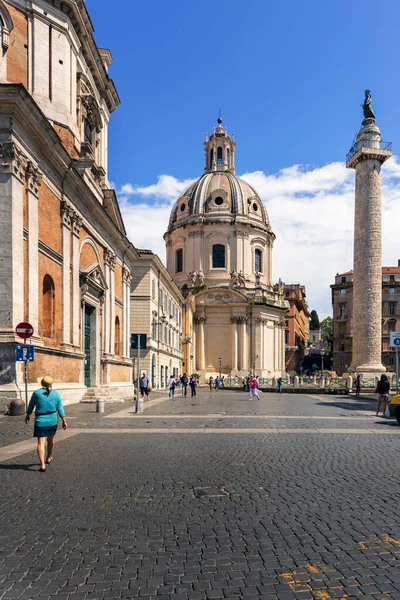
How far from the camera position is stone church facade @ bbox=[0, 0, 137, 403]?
1802cm

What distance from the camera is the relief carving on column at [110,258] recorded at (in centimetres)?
3192

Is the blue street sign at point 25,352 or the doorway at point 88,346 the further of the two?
the doorway at point 88,346

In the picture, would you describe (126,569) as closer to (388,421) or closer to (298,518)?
(298,518)

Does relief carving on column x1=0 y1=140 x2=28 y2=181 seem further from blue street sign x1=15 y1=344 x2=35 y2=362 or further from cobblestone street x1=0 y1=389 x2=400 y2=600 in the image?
cobblestone street x1=0 y1=389 x2=400 y2=600

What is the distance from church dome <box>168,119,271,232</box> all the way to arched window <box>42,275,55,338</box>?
51.3 meters

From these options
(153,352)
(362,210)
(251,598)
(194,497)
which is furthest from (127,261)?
(251,598)

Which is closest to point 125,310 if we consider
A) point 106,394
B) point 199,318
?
point 106,394

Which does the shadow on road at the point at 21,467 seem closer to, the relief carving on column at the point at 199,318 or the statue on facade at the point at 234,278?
the relief carving on column at the point at 199,318

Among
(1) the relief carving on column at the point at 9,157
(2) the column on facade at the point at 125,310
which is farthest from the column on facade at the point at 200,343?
(1) the relief carving on column at the point at 9,157

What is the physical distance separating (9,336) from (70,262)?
7596mm

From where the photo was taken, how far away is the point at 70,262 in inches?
967

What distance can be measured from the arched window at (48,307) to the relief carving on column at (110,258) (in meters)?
9.36

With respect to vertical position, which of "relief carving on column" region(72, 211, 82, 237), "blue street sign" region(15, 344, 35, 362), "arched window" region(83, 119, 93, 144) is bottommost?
"blue street sign" region(15, 344, 35, 362)

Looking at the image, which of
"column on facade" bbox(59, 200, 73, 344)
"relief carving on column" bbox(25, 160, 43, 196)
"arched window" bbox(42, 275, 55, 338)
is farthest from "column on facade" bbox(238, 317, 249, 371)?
"relief carving on column" bbox(25, 160, 43, 196)
